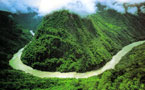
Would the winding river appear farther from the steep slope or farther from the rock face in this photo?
the steep slope

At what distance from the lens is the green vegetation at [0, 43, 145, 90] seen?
1842 centimetres

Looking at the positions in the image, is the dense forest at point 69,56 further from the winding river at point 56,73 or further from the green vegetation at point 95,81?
the winding river at point 56,73

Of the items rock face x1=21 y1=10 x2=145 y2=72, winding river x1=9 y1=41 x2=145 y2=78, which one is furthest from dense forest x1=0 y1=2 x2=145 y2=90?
winding river x1=9 y1=41 x2=145 y2=78

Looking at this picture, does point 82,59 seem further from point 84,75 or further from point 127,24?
point 127,24

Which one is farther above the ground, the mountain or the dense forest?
the mountain

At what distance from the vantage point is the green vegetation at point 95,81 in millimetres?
18422

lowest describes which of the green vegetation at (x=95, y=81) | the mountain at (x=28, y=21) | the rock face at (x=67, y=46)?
the green vegetation at (x=95, y=81)

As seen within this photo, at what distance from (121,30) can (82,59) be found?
3640 cm

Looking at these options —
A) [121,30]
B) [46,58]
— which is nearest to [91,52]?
[46,58]

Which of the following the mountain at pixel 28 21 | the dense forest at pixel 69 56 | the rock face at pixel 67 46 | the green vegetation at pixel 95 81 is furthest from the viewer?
the mountain at pixel 28 21

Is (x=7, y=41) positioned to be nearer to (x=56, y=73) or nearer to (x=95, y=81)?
(x=56, y=73)

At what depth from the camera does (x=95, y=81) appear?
21.5 meters

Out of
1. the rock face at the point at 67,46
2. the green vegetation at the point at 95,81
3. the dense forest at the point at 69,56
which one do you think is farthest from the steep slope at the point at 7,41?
the green vegetation at the point at 95,81

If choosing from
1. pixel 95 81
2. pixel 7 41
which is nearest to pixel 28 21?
pixel 7 41
